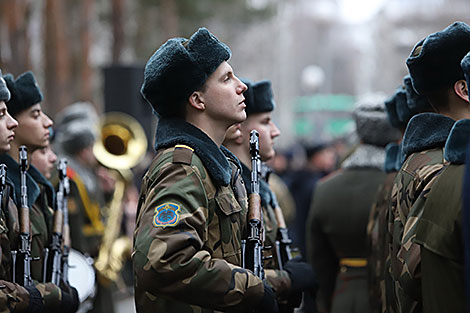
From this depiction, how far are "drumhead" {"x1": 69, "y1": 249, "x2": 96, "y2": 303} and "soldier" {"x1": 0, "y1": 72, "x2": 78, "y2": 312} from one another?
465 millimetres

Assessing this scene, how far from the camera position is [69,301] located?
4.50 m

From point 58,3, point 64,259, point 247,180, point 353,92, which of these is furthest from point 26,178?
point 353,92

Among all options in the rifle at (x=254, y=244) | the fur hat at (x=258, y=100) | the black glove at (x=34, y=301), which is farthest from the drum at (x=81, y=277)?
the rifle at (x=254, y=244)

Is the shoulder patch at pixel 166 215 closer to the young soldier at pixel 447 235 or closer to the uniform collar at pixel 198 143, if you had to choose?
the uniform collar at pixel 198 143

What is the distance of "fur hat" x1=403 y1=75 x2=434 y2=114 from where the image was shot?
437 cm

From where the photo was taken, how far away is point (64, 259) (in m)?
5.08

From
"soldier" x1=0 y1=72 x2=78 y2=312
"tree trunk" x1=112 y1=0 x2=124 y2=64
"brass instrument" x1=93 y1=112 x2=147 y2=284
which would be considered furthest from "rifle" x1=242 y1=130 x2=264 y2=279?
"tree trunk" x1=112 y1=0 x2=124 y2=64

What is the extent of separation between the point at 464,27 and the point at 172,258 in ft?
5.79

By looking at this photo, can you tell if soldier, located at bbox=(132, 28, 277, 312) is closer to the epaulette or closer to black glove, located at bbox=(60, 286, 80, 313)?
the epaulette

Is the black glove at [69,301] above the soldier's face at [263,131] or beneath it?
beneath

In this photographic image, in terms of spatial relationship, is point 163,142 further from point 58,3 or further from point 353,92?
point 353,92

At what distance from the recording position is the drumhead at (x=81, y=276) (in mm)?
5267

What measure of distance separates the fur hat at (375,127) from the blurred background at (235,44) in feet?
22.1

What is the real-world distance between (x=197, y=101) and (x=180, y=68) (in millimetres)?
195
